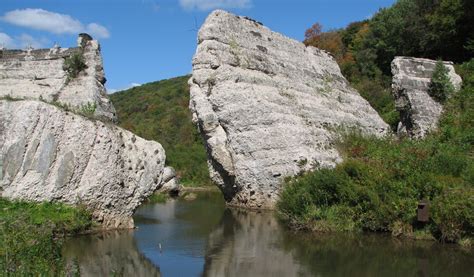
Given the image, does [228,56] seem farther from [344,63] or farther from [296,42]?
[344,63]

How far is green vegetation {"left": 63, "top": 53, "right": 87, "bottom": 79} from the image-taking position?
19.7 m

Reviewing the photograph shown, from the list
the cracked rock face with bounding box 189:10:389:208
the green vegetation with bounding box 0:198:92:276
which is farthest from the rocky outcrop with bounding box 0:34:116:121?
the green vegetation with bounding box 0:198:92:276

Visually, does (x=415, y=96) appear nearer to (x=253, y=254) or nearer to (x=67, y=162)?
(x=253, y=254)

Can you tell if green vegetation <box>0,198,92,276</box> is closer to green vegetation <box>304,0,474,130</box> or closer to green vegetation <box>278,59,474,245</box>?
green vegetation <box>278,59,474,245</box>

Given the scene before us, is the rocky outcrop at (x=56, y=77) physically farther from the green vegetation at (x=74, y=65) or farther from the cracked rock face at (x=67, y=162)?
the cracked rock face at (x=67, y=162)

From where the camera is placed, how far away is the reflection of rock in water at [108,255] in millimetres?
10531

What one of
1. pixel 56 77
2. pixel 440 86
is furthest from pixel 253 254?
pixel 440 86

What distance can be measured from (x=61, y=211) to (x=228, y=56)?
33.3ft

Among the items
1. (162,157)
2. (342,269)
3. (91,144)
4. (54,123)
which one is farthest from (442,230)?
(54,123)

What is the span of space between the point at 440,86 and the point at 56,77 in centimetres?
1666

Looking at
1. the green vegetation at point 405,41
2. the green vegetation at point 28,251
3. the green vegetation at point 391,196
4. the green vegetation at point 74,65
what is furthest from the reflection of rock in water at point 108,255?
the green vegetation at point 405,41

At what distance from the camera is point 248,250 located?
13.1m

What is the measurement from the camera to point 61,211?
13.5 meters

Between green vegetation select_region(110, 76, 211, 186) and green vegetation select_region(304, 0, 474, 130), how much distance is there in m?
12.4
